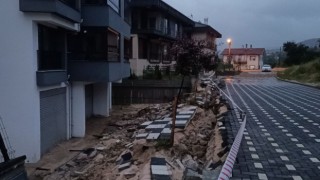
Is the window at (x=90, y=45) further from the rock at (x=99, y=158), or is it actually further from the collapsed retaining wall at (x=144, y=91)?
the collapsed retaining wall at (x=144, y=91)

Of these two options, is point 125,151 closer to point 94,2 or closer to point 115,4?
point 94,2

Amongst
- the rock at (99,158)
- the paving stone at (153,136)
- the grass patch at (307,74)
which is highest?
the grass patch at (307,74)

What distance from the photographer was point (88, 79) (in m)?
17.6

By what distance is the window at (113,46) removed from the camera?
18.6 m

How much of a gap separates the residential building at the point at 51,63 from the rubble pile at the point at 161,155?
1835 mm

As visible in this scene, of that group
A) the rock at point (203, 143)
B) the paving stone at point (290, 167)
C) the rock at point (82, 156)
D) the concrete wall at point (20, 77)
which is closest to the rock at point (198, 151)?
the rock at point (203, 143)

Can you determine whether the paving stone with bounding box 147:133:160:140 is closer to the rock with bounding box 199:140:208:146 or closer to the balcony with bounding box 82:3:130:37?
the rock with bounding box 199:140:208:146

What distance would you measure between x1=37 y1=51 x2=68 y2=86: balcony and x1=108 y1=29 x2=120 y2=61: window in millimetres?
2510

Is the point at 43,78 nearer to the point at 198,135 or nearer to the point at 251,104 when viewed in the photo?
the point at 198,135

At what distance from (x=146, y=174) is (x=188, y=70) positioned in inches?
362

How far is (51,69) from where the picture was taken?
1555cm

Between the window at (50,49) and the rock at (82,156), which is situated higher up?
the window at (50,49)

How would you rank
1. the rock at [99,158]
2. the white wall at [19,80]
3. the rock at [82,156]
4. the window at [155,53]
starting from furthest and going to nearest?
the window at [155,53], the rock at [82,156], the white wall at [19,80], the rock at [99,158]

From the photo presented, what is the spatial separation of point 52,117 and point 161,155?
22.9 feet
